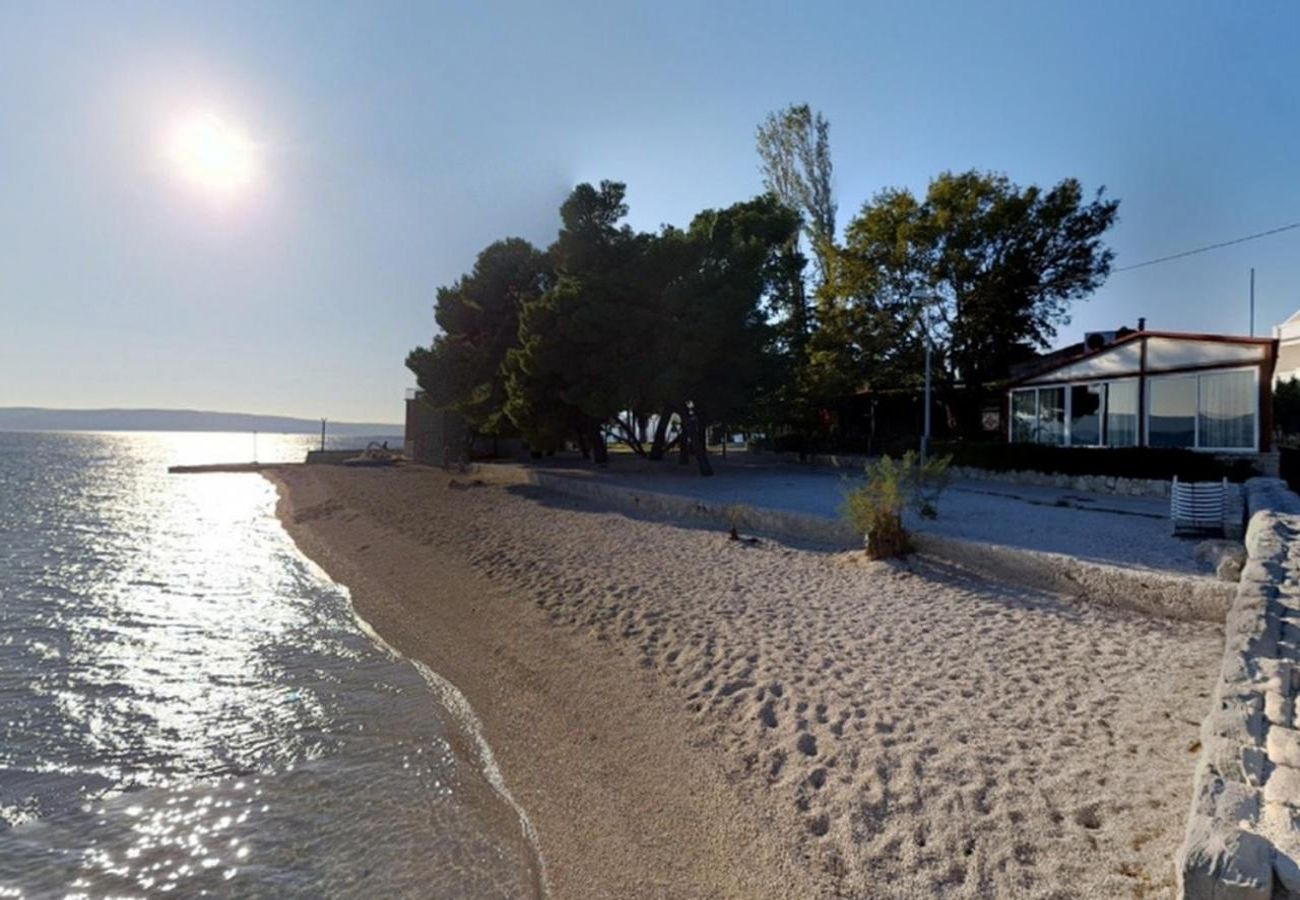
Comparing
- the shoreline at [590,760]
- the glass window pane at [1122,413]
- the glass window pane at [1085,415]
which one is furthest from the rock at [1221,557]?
the glass window pane at [1085,415]

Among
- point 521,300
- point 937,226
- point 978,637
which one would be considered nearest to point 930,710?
point 978,637

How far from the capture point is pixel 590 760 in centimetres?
469

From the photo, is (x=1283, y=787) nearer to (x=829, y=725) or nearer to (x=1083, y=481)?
(x=829, y=725)

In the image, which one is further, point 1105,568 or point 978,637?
point 1105,568

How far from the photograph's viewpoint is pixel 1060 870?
3004 mm

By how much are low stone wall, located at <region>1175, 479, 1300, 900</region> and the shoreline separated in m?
1.59

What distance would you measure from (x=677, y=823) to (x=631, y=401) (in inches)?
568

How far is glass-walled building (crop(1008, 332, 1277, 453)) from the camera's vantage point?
47.9ft

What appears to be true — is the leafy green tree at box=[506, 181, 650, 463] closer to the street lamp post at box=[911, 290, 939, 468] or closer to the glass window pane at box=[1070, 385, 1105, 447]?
the street lamp post at box=[911, 290, 939, 468]

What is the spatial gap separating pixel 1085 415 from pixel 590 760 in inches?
712

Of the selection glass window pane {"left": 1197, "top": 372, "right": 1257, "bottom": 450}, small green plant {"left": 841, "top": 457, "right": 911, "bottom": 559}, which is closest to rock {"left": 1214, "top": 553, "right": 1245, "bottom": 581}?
small green plant {"left": 841, "top": 457, "right": 911, "bottom": 559}

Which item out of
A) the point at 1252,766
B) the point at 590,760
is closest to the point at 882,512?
the point at 590,760

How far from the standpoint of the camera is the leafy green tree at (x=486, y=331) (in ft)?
81.2

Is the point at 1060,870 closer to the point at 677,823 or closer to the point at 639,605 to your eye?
the point at 677,823
